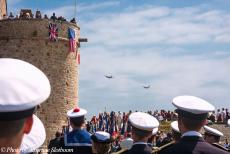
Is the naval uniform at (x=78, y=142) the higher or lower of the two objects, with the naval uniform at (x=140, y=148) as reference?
lower

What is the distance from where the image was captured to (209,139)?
7.84 metres

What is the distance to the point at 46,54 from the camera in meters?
29.9

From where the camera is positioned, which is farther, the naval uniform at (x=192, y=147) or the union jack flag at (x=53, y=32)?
the union jack flag at (x=53, y=32)

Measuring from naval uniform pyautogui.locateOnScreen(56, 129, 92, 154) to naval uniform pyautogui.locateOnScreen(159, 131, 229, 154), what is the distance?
235 cm

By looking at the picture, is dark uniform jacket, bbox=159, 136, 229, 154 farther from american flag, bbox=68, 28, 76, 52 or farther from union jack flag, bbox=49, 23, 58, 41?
american flag, bbox=68, 28, 76, 52

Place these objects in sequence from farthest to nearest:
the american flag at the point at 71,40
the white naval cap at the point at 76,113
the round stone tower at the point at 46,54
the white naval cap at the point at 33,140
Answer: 1. the american flag at the point at 71,40
2. the round stone tower at the point at 46,54
3. the white naval cap at the point at 76,113
4. the white naval cap at the point at 33,140

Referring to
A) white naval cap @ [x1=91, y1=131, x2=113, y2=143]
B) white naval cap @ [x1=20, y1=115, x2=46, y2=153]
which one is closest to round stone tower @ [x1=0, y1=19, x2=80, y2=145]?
white naval cap @ [x1=91, y1=131, x2=113, y2=143]

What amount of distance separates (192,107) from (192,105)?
73 mm

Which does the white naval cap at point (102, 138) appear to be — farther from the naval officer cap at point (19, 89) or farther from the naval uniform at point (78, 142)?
the naval officer cap at point (19, 89)

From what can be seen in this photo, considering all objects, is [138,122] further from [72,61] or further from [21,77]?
[72,61]

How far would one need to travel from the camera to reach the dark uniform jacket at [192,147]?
4574mm

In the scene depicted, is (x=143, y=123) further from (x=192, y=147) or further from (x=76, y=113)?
(x=76, y=113)

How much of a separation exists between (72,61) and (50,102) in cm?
298

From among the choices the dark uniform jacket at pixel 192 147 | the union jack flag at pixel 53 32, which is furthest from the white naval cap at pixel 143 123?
the union jack flag at pixel 53 32
